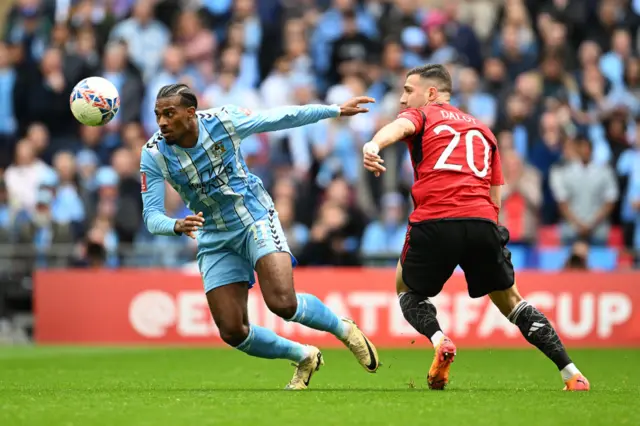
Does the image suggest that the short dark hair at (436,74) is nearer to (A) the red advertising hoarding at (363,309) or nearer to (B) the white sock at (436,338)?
(B) the white sock at (436,338)

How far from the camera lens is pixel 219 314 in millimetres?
8867

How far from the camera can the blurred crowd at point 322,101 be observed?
53.6 feet

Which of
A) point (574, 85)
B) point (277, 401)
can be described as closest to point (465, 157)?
point (277, 401)

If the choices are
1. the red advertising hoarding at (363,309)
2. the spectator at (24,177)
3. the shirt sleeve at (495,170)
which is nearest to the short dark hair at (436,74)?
the shirt sleeve at (495,170)

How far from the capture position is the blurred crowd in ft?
53.6

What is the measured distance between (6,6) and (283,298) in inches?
595

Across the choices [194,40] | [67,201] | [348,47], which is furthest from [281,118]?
[194,40]

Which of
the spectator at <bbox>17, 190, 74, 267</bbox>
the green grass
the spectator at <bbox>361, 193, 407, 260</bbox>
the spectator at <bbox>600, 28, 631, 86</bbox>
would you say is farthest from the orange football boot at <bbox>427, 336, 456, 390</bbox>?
the spectator at <bbox>600, 28, 631, 86</bbox>

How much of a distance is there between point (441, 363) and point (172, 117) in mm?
2598

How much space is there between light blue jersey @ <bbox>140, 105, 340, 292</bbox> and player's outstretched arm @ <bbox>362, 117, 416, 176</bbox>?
24.5 inches

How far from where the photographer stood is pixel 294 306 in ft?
28.5

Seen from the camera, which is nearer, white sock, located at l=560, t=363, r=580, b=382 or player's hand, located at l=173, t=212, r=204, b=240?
player's hand, located at l=173, t=212, r=204, b=240

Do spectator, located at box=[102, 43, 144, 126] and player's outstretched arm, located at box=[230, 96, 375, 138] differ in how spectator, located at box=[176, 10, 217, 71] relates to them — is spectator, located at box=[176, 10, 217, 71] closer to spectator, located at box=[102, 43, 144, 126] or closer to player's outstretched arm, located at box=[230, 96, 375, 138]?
spectator, located at box=[102, 43, 144, 126]

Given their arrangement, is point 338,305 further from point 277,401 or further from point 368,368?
point 277,401
